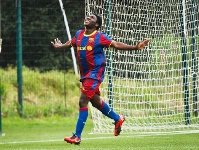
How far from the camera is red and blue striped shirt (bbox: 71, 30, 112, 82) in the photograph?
8758mm

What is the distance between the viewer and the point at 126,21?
11.9 m

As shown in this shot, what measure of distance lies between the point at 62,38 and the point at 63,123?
2198 millimetres

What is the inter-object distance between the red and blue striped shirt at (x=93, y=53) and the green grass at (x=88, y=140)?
1055mm

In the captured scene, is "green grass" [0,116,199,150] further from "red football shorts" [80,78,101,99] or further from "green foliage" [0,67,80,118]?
"green foliage" [0,67,80,118]

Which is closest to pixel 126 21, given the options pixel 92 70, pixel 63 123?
pixel 92 70

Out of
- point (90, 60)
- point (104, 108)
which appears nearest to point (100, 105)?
point (104, 108)

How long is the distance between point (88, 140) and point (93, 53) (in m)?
2.29

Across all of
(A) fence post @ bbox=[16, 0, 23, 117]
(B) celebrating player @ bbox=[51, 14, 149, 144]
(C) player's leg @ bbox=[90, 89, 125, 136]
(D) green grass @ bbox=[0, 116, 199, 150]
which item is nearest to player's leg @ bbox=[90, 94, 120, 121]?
(C) player's leg @ bbox=[90, 89, 125, 136]

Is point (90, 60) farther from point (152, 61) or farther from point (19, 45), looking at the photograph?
point (19, 45)

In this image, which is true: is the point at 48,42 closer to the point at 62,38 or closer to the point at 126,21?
the point at 62,38

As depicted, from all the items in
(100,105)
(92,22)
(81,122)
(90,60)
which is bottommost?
(81,122)

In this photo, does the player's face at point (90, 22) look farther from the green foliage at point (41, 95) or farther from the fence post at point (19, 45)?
the green foliage at point (41, 95)

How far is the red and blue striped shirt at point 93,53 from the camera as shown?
8.76m

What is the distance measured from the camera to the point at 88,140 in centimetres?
1062
